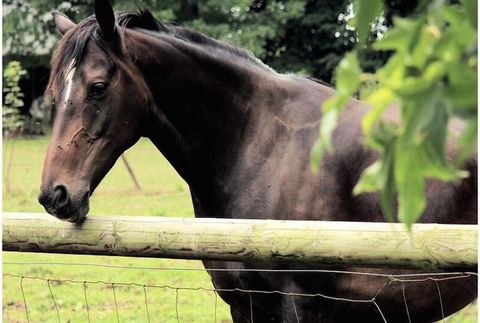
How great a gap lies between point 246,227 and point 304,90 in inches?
34.1

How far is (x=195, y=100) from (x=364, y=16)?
189 cm

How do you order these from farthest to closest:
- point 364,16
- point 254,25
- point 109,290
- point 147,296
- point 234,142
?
point 254,25 → point 109,290 → point 147,296 → point 234,142 → point 364,16

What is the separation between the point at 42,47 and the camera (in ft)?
76.0

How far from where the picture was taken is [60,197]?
2297 mm

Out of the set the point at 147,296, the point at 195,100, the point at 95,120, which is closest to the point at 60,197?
the point at 95,120

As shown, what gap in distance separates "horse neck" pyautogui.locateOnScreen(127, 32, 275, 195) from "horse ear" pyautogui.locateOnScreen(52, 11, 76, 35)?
1.54 ft

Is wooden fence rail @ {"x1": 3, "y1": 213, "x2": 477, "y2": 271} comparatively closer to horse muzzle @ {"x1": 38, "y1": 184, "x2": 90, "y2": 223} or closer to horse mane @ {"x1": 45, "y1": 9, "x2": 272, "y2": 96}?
horse muzzle @ {"x1": 38, "y1": 184, "x2": 90, "y2": 223}

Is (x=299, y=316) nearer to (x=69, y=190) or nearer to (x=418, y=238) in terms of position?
(x=418, y=238)

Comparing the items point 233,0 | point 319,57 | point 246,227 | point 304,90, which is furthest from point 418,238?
point 319,57

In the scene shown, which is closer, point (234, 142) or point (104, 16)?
point (104, 16)

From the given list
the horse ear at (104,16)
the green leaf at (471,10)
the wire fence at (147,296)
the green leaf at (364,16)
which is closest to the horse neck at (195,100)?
the horse ear at (104,16)

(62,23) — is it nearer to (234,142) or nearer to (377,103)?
(234,142)

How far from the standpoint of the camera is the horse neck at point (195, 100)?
2.58 m

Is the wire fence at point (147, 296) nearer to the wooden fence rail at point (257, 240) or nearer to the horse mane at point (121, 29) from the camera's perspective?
the wooden fence rail at point (257, 240)
